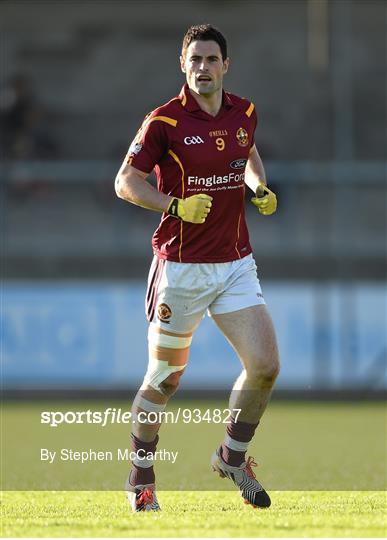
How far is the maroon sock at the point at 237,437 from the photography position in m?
7.36

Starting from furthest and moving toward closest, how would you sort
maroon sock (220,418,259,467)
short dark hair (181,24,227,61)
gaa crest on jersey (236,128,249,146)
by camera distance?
1. maroon sock (220,418,259,467)
2. gaa crest on jersey (236,128,249,146)
3. short dark hair (181,24,227,61)

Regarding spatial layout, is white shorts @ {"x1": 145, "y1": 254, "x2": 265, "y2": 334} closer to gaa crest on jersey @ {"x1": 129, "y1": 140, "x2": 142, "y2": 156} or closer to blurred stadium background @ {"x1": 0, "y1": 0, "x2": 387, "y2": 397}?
gaa crest on jersey @ {"x1": 129, "y1": 140, "x2": 142, "y2": 156}

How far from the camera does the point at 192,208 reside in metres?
6.80

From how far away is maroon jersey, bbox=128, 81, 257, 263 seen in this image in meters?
7.00

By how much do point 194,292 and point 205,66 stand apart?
119 cm

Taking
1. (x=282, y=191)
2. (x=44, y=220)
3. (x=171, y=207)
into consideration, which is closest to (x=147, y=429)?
(x=171, y=207)

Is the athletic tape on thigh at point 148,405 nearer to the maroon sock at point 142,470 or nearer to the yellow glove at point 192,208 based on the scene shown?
the maroon sock at point 142,470

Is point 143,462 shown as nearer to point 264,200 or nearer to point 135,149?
point 264,200

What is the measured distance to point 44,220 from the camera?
19.1 meters

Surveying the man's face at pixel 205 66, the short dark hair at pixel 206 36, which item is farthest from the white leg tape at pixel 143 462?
the short dark hair at pixel 206 36

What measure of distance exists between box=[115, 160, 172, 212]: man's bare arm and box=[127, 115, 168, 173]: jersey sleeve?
0.04m

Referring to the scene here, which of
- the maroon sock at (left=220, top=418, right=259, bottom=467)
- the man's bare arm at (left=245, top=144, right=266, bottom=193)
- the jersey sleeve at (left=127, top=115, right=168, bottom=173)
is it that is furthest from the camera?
the man's bare arm at (left=245, top=144, right=266, bottom=193)

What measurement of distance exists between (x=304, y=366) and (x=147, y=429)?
8.98m

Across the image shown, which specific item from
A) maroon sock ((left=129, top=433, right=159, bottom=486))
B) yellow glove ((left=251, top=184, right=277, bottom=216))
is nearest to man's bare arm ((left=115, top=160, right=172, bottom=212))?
yellow glove ((left=251, top=184, right=277, bottom=216))
